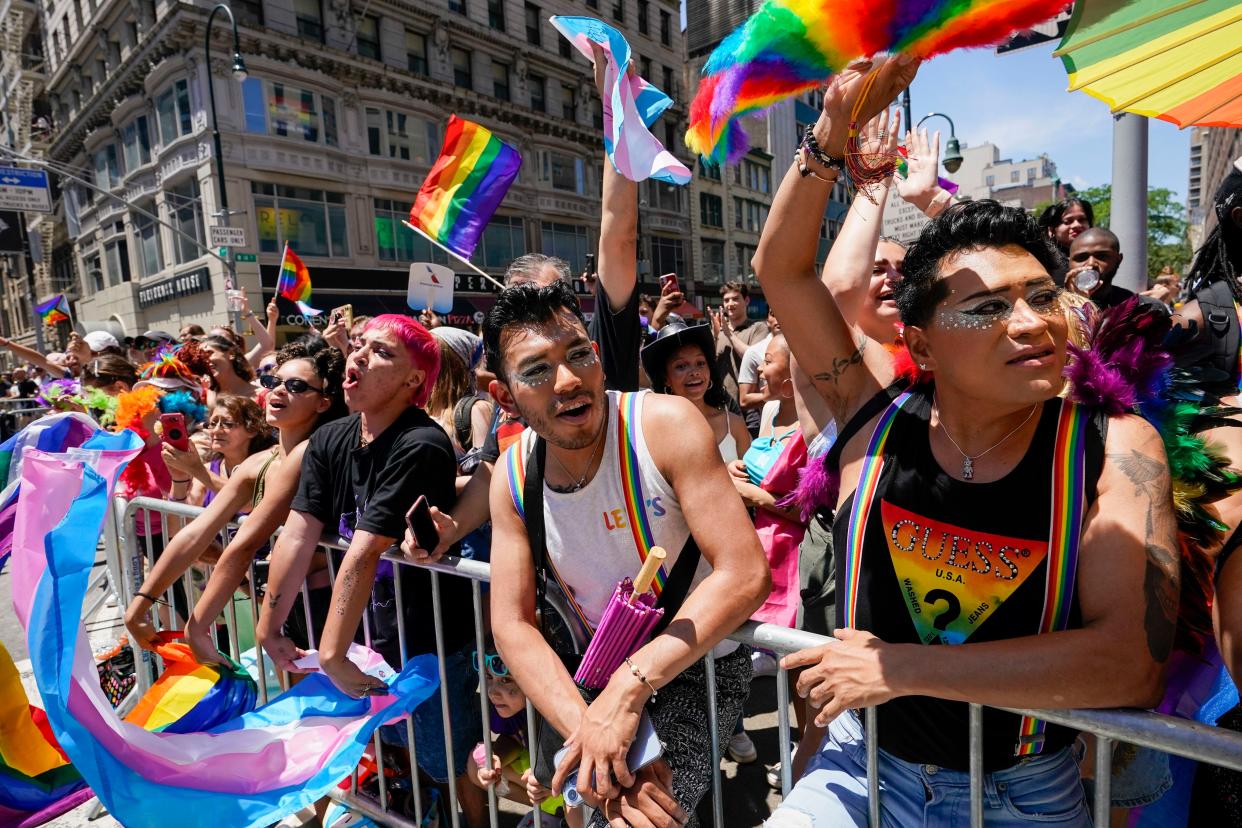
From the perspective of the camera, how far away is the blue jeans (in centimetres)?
148

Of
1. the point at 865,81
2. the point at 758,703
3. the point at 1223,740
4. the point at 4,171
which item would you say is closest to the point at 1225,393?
the point at 1223,740

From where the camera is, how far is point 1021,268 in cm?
146

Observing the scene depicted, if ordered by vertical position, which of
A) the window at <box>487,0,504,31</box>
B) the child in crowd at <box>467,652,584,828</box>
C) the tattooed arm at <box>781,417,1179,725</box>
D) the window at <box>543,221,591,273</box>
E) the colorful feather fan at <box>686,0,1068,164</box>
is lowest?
the child in crowd at <box>467,652,584,828</box>

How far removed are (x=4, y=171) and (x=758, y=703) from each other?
17.4m

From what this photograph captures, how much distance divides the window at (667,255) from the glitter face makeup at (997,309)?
33785 mm

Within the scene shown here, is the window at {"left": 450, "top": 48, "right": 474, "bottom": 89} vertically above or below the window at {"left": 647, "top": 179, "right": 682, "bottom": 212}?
above

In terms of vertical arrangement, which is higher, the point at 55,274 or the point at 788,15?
the point at 55,274

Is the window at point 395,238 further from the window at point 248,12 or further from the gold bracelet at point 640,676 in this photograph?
the gold bracelet at point 640,676

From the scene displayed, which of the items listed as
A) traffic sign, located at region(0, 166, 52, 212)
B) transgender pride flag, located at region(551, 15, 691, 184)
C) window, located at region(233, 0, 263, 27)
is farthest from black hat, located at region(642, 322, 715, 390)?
window, located at region(233, 0, 263, 27)

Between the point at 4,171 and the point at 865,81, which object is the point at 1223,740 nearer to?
the point at 865,81

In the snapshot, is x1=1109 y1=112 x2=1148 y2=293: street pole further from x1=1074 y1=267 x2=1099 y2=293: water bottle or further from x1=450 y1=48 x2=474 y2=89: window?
x1=450 y1=48 x2=474 y2=89: window

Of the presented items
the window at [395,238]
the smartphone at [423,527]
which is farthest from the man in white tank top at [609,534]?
the window at [395,238]

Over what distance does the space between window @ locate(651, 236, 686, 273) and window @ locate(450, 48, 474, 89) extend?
11.7 m

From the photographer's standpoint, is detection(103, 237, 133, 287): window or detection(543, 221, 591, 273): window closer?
detection(103, 237, 133, 287): window
